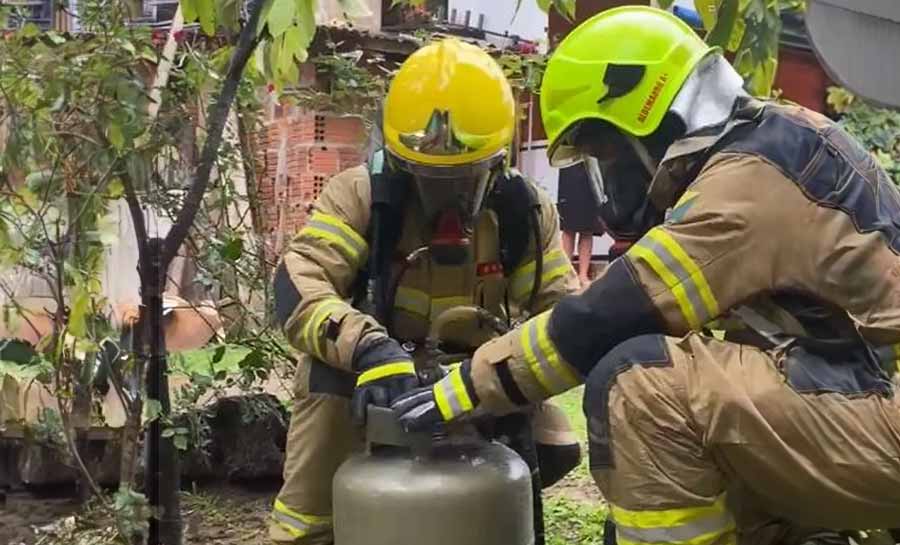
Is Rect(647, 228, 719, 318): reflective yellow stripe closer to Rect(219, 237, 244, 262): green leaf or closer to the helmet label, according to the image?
the helmet label

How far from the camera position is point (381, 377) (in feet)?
9.25

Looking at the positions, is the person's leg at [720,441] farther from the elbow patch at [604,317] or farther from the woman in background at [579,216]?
the woman in background at [579,216]

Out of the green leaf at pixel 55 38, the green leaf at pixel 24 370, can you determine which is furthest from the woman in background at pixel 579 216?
the green leaf at pixel 55 38

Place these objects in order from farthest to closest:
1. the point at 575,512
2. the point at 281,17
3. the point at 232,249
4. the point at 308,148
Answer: the point at 308,148, the point at 575,512, the point at 232,249, the point at 281,17

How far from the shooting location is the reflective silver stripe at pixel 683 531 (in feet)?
7.51

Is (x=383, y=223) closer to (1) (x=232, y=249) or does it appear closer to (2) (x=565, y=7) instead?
(2) (x=565, y=7)

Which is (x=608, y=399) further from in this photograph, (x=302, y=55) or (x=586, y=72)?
(x=302, y=55)

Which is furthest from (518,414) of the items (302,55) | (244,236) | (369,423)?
(244,236)

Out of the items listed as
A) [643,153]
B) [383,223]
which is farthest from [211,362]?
[643,153]

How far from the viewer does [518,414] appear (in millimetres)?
3135

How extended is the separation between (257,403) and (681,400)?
2874 mm

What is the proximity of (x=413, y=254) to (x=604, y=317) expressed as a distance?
89 centimetres

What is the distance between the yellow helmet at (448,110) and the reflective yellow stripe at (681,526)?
3.63 feet

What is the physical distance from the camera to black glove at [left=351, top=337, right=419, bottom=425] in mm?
2801
